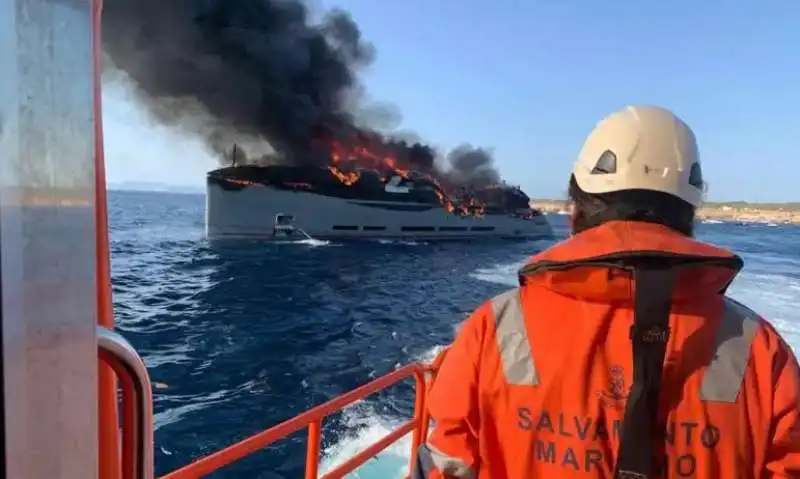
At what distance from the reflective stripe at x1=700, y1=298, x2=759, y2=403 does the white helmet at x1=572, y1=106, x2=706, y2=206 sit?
263 mm

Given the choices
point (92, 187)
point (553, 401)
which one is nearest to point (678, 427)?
point (553, 401)

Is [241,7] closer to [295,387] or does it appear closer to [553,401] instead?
[295,387]

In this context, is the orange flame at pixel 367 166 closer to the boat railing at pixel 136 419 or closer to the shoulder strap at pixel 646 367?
the shoulder strap at pixel 646 367

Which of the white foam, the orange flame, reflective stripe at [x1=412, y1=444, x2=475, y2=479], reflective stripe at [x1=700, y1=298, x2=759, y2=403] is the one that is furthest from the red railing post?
the orange flame

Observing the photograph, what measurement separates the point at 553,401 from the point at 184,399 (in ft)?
27.7

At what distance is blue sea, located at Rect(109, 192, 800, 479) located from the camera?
24.3 feet

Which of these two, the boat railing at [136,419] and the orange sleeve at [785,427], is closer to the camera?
the boat railing at [136,419]

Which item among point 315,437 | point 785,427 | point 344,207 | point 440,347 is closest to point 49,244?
point 785,427

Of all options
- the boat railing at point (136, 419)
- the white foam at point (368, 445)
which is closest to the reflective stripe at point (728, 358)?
the boat railing at point (136, 419)

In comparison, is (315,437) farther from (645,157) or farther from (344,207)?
(344,207)

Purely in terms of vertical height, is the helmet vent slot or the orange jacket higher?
the helmet vent slot

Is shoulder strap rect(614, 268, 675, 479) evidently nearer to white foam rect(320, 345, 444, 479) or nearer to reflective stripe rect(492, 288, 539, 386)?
reflective stripe rect(492, 288, 539, 386)

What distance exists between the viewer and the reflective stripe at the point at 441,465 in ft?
4.11

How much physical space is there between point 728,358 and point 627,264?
0.94ft
